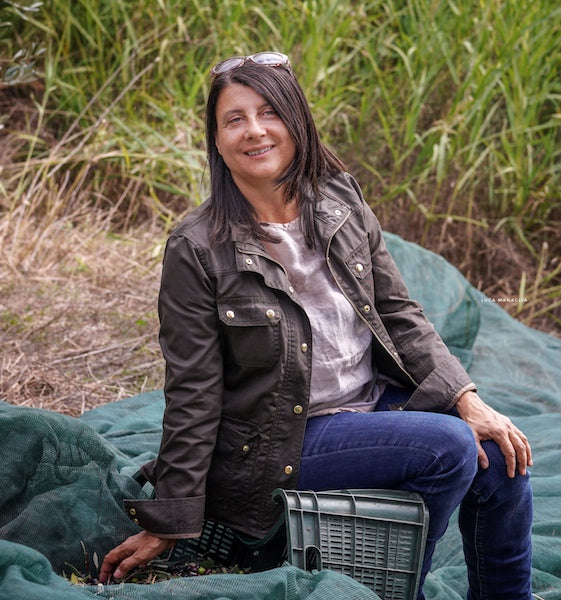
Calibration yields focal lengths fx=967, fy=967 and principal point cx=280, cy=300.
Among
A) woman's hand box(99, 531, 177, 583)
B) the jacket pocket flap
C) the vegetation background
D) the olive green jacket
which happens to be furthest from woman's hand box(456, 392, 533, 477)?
the vegetation background

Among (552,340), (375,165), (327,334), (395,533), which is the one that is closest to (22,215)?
(375,165)

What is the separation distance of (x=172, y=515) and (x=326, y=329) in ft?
1.77

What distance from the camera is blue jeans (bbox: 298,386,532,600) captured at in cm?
205

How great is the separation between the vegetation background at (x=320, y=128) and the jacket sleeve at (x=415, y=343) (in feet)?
7.16

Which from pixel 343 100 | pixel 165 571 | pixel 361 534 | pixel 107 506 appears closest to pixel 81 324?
pixel 107 506

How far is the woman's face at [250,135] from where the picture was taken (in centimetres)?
221

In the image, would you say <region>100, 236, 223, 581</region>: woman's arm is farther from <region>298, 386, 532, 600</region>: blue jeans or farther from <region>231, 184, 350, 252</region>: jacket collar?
<region>298, 386, 532, 600</region>: blue jeans

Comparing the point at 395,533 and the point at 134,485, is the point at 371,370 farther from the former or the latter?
the point at 134,485

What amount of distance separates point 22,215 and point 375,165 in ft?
6.69

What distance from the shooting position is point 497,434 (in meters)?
2.15

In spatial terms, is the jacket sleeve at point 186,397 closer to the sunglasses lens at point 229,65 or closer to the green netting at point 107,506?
the green netting at point 107,506

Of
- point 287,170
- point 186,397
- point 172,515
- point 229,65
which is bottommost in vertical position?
point 172,515

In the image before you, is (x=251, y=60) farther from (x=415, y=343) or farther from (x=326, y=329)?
(x=415, y=343)

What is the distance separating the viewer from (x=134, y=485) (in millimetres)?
2373
